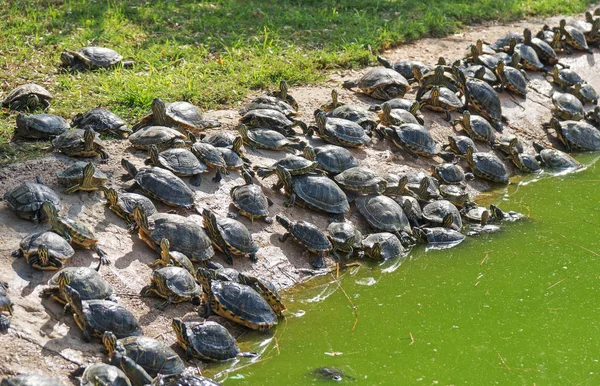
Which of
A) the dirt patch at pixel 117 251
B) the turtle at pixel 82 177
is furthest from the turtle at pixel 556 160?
the turtle at pixel 82 177

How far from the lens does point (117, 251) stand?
6.88 meters

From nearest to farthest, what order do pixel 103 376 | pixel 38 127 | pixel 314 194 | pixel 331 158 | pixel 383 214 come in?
pixel 103 376 < pixel 38 127 < pixel 314 194 < pixel 383 214 < pixel 331 158

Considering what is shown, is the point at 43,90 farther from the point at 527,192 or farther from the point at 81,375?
the point at 527,192

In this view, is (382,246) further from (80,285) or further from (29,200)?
(29,200)

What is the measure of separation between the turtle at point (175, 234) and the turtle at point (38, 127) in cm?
171

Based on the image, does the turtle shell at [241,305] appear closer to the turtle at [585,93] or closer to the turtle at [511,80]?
the turtle at [511,80]

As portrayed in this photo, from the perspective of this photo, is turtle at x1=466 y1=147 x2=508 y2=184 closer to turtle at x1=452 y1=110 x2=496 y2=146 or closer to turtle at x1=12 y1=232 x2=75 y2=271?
turtle at x1=452 y1=110 x2=496 y2=146

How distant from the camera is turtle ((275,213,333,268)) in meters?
7.56

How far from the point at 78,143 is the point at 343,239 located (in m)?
2.73

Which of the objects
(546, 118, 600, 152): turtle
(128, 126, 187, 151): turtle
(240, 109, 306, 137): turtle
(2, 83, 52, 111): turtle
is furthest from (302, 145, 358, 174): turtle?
(546, 118, 600, 152): turtle

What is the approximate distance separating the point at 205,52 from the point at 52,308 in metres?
5.81

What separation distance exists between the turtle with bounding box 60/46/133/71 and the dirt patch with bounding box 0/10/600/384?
1843 mm

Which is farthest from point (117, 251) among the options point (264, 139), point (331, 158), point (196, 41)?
point (196, 41)

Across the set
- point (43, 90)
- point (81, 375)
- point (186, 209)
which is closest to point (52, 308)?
point (81, 375)
